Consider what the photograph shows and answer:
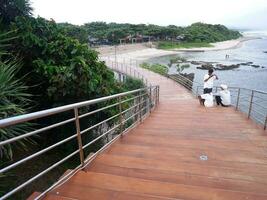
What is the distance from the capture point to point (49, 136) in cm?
783

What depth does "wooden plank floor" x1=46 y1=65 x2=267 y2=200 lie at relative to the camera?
2.74 meters

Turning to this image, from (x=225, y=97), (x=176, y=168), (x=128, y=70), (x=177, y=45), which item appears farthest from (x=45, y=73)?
(x=177, y=45)

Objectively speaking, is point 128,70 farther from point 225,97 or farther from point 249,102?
point 249,102

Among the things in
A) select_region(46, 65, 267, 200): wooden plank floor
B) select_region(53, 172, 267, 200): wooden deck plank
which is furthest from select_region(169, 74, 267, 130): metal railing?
select_region(53, 172, 267, 200): wooden deck plank

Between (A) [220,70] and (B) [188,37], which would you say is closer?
(A) [220,70]

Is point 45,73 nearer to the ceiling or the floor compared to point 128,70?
A: nearer to the ceiling

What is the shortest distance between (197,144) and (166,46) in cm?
7736

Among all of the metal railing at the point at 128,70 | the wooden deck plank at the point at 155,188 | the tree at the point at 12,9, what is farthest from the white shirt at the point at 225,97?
the metal railing at the point at 128,70

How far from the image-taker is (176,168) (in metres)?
3.54

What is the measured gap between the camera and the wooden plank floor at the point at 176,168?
274cm

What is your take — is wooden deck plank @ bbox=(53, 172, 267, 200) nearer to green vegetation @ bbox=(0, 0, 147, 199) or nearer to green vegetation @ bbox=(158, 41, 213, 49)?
green vegetation @ bbox=(0, 0, 147, 199)

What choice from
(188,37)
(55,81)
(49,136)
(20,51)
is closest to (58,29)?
(20,51)

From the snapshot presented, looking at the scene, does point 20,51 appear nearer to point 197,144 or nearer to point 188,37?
point 197,144

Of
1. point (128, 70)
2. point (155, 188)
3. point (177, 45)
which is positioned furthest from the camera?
point (177, 45)
